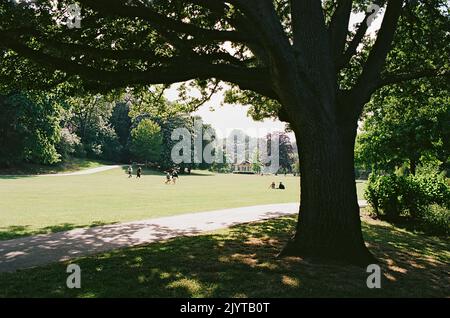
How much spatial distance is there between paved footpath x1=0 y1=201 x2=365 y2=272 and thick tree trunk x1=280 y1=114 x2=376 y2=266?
4790 millimetres

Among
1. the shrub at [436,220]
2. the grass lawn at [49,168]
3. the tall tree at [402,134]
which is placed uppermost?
the tall tree at [402,134]

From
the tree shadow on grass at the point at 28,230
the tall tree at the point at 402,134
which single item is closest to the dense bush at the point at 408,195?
the tall tree at the point at 402,134

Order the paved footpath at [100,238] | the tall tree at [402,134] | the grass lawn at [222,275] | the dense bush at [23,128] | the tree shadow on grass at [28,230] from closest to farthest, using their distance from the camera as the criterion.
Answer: the grass lawn at [222,275] < the paved footpath at [100,238] < the tree shadow on grass at [28,230] < the tall tree at [402,134] < the dense bush at [23,128]

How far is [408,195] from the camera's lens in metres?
17.0

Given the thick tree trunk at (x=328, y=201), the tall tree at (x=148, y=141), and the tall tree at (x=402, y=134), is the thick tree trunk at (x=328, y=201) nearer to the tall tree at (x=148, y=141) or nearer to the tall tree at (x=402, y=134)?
the tall tree at (x=402, y=134)

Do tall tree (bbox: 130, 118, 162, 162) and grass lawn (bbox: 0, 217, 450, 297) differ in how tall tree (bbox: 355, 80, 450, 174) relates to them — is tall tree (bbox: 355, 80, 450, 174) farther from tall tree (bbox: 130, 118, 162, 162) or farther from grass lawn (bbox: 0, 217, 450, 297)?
tall tree (bbox: 130, 118, 162, 162)

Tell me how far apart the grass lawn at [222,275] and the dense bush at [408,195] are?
750 cm

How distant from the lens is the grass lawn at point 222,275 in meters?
5.91

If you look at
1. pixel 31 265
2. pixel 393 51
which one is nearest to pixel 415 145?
pixel 393 51

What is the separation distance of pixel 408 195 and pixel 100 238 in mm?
13506

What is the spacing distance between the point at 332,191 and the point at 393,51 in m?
8.00

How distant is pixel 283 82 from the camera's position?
7496 mm

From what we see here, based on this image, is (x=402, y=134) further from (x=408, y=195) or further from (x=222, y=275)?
(x=222, y=275)

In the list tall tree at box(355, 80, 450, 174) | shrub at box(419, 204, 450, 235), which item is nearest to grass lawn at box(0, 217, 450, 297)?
shrub at box(419, 204, 450, 235)
